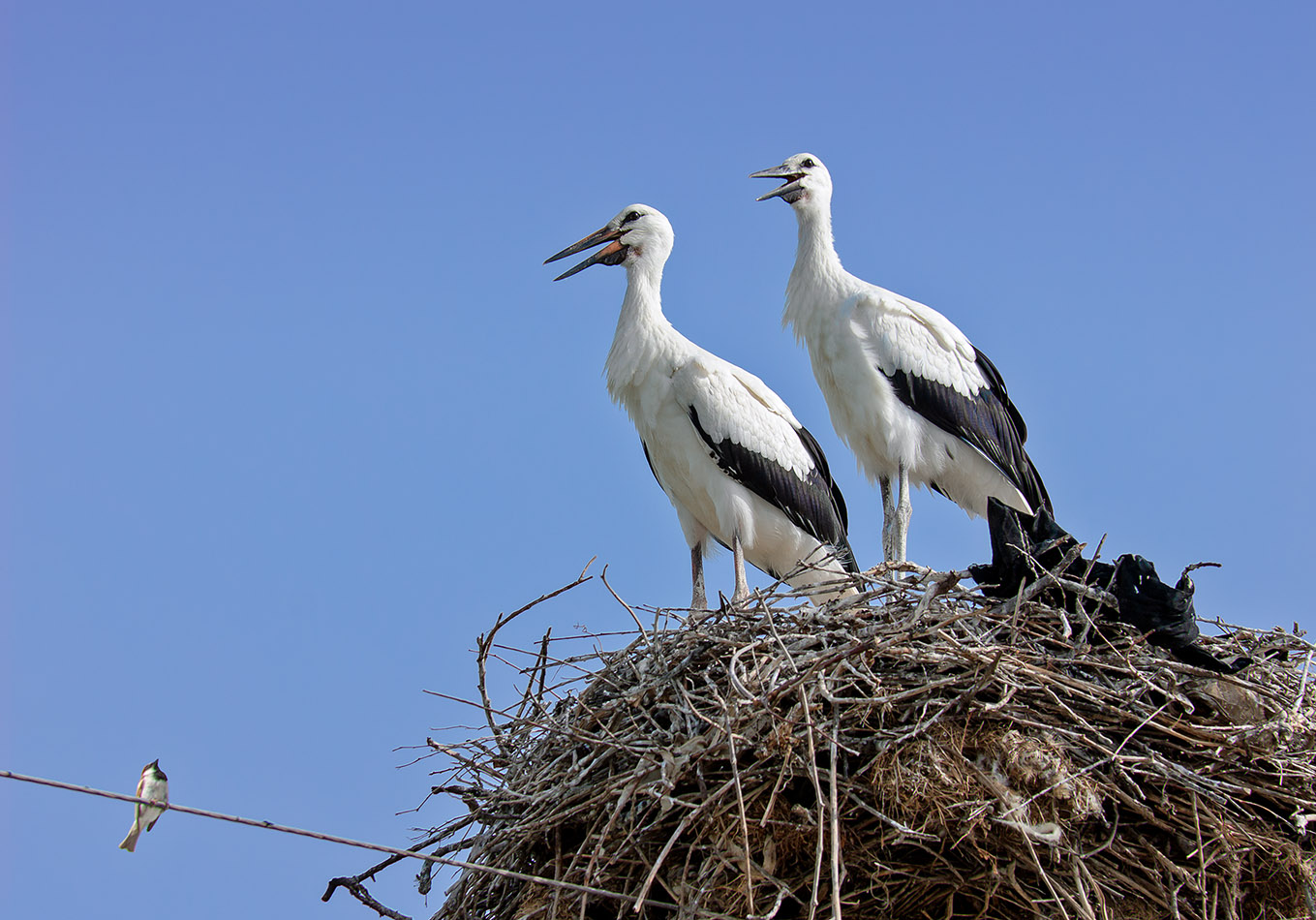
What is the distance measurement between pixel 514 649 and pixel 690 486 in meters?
2.23

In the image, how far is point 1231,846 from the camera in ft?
12.4

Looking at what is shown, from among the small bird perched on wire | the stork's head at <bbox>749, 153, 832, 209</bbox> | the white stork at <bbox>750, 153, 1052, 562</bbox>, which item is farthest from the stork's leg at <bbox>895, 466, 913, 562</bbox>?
the small bird perched on wire

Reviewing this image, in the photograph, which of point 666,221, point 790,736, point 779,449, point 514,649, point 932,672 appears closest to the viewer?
point 790,736

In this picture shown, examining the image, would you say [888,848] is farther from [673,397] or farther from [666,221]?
[666,221]

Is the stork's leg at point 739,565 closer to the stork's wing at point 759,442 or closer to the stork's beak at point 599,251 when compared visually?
the stork's wing at point 759,442

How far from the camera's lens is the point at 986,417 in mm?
6652

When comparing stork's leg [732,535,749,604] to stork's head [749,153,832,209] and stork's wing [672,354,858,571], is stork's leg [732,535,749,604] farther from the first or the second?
stork's head [749,153,832,209]

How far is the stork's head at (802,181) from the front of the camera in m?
7.22

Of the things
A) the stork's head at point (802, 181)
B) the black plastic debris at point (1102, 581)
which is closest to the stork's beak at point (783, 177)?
the stork's head at point (802, 181)

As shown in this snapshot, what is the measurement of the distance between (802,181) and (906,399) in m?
1.44

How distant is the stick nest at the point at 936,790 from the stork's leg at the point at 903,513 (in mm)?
2270

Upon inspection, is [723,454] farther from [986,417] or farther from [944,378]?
[986,417]

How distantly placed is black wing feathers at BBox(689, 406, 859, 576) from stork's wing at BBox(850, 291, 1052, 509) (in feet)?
1.88

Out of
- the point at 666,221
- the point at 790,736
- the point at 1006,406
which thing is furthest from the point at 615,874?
the point at 666,221
